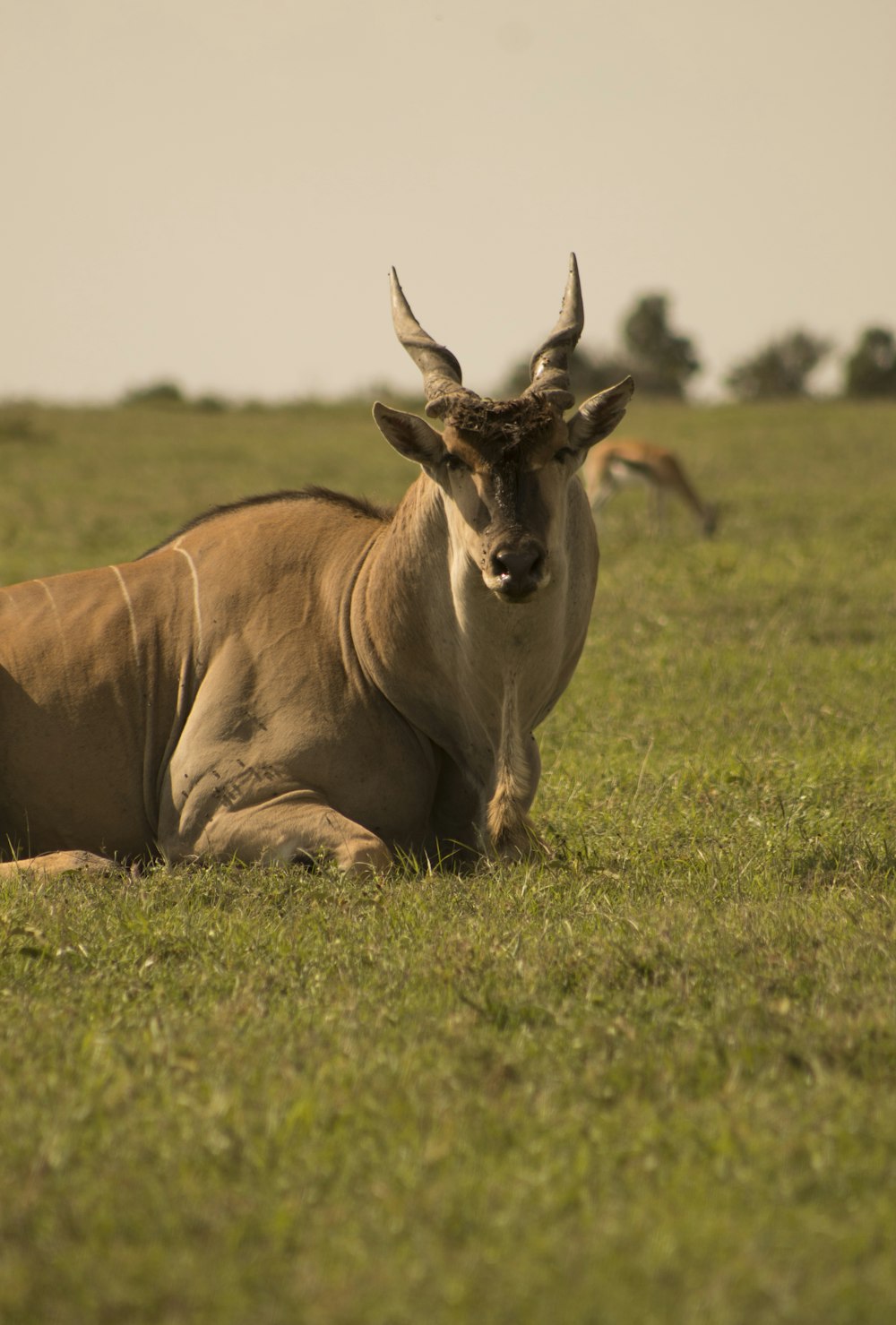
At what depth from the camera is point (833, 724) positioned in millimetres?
7172

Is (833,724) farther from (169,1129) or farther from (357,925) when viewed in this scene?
(169,1129)

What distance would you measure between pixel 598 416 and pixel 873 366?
199ft

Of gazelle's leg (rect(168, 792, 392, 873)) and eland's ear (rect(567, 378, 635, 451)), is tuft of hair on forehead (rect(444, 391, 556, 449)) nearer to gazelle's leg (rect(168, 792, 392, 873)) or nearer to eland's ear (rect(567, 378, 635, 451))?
eland's ear (rect(567, 378, 635, 451))

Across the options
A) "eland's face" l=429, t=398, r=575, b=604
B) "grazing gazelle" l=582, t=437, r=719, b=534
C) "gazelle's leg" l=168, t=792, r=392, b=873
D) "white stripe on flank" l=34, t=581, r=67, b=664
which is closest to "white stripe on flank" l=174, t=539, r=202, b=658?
"white stripe on flank" l=34, t=581, r=67, b=664

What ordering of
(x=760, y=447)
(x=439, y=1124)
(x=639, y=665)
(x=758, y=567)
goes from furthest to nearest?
(x=760, y=447) < (x=758, y=567) < (x=639, y=665) < (x=439, y=1124)

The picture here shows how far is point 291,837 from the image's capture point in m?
4.73

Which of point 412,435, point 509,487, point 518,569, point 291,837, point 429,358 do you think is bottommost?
point 291,837

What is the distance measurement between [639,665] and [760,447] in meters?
18.0

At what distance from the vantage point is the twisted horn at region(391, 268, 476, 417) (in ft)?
15.7

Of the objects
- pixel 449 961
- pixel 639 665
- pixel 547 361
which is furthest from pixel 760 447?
pixel 449 961

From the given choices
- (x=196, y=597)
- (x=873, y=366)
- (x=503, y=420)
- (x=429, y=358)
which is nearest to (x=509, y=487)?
(x=503, y=420)

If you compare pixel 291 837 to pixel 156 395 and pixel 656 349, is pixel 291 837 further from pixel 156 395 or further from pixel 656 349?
pixel 656 349

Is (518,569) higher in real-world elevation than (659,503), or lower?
higher

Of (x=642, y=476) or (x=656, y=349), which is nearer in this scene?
(x=642, y=476)
